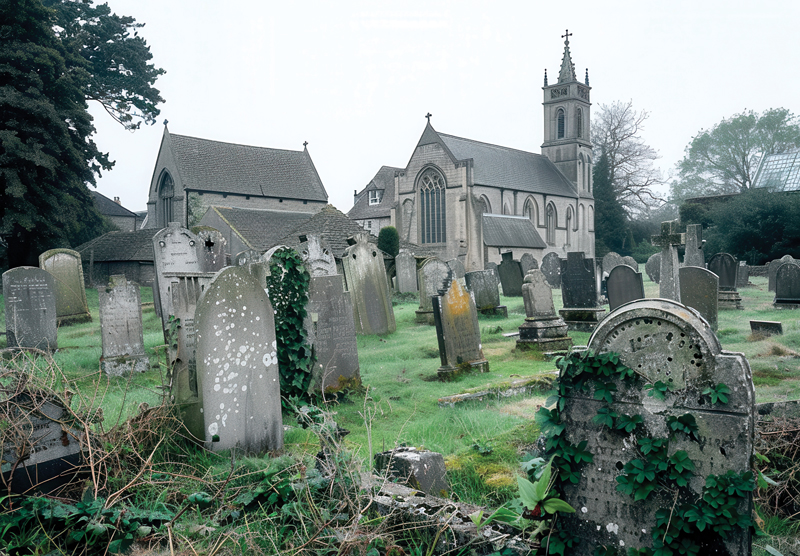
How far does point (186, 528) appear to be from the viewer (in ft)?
11.3

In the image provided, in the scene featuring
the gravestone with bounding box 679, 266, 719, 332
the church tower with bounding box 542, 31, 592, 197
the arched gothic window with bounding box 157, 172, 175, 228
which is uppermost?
the church tower with bounding box 542, 31, 592, 197

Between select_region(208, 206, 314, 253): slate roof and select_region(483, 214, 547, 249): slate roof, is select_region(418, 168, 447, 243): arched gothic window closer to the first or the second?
select_region(483, 214, 547, 249): slate roof

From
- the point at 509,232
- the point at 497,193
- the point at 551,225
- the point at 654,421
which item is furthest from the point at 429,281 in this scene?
the point at 551,225

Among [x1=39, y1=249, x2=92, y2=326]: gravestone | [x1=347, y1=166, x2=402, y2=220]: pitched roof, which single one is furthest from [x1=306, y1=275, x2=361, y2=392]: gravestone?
[x1=347, y1=166, x2=402, y2=220]: pitched roof

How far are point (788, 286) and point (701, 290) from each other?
16.7 feet

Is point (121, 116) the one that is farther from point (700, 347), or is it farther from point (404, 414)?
point (700, 347)

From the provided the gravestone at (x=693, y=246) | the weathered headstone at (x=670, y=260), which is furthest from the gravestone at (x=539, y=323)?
the gravestone at (x=693, y=246)

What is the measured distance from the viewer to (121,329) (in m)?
9.64

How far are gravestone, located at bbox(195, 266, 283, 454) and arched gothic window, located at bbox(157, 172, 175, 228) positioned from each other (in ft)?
116

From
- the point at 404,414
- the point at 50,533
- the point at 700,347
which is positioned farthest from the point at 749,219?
the point at 50,533

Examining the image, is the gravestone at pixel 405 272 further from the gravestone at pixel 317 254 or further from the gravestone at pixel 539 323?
the gravestone at pixel 539 323

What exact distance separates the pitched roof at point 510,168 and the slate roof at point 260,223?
525 inches

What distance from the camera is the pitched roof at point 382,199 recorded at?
4844 centimetres

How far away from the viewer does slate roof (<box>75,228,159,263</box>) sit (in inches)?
1179
